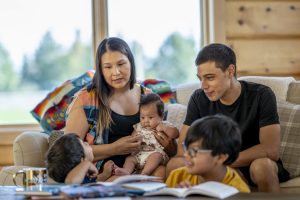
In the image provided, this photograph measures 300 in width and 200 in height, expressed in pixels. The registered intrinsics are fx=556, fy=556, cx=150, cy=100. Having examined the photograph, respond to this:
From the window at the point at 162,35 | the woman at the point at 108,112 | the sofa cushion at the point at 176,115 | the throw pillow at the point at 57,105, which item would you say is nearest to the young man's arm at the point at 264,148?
the woman at the point at 108,112

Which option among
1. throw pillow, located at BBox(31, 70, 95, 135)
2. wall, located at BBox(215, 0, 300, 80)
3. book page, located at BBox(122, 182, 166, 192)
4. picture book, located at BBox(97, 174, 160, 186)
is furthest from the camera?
wall, located at BBox(215, 0, 300, 80)

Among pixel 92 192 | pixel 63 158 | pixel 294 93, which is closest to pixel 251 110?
pixel 294 93

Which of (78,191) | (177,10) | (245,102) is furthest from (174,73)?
(78,191)

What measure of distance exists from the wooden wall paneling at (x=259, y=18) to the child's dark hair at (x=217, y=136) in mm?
2110

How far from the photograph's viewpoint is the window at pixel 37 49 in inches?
165

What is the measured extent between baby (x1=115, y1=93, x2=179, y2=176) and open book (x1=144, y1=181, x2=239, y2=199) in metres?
0.90

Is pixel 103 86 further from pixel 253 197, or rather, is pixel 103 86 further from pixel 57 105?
pixel 253 197

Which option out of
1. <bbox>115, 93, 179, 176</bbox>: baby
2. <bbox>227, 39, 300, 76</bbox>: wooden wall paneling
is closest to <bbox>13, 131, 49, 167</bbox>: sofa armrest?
<bbox>115, 93, 179, 176</bbox>: baby

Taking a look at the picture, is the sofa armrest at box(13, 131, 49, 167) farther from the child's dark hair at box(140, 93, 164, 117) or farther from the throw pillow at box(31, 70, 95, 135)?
the child's dark hair at box(140, 93, 164, 117)

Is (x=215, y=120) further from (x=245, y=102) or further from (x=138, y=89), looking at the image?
(x=138, y=89)

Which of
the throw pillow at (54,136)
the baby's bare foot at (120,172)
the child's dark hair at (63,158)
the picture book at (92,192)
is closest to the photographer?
the picture book at (92,192)

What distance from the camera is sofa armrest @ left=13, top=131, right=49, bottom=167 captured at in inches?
127

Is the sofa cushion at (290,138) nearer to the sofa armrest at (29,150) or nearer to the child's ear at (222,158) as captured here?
the child's ear at (222,158)

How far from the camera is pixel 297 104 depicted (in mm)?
3221
